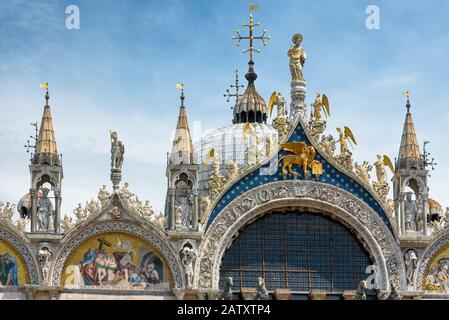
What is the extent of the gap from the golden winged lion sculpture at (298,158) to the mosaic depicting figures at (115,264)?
4519 mm

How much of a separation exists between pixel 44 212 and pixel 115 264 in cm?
245

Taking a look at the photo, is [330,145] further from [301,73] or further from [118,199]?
[118,199]

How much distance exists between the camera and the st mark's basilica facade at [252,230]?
4122cm

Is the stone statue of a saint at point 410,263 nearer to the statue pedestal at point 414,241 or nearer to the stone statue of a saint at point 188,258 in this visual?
the statue pedestal at point 414,241

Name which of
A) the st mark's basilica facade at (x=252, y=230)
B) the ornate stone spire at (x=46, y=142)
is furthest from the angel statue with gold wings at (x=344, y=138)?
the ornate stone spire at (x=46, y=142)

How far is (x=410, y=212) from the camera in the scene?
42.8 m

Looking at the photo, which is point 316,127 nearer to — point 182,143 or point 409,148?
point 409,148

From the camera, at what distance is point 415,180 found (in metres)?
43.1

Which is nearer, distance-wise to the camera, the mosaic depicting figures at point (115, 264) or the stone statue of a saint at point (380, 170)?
the mosaic depicting figures at point (115, 264)

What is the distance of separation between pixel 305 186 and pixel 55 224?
7139mm

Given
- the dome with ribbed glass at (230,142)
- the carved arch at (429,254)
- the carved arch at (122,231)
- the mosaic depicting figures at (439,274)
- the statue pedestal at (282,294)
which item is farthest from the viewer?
the dome with ribbed glass at (230,142)

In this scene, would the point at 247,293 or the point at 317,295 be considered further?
the point at 317,295

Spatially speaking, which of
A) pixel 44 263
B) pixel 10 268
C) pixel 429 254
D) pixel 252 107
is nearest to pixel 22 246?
pixel 10 268
